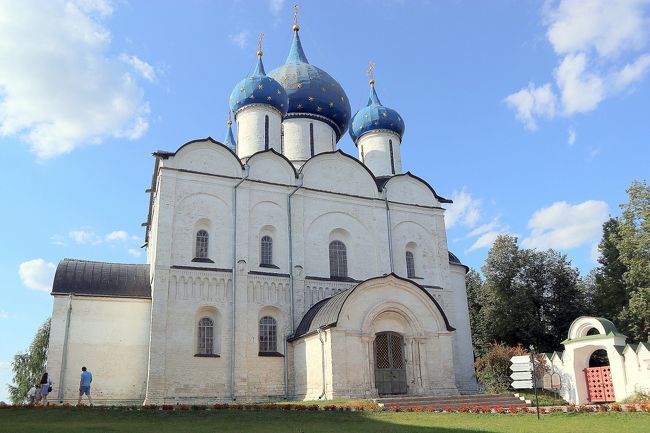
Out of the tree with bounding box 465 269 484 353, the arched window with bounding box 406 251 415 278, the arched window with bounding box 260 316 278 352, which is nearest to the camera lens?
the arched window with bounding box 260 316 278 352

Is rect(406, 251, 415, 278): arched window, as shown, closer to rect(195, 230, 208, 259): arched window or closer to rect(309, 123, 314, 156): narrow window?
rect(309, 123, 314, 156): narrow window

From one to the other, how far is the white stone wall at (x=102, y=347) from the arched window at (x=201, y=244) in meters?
2.19

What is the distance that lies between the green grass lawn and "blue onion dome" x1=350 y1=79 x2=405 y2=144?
15.6 m

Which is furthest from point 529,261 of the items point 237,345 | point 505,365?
point 237,345

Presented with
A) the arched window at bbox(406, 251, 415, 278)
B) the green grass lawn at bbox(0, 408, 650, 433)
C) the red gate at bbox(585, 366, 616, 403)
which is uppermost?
the arched window at bbox(406, 251, 415, 278)

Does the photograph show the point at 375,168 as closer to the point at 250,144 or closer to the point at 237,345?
the point at 250,144

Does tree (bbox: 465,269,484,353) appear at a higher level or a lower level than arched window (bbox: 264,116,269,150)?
lower

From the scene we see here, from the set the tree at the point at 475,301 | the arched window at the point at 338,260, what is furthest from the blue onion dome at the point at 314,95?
the tree at the point at 475,301

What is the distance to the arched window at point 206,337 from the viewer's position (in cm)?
1766

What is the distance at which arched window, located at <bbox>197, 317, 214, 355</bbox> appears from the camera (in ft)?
57.9

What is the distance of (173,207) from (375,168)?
392 inches

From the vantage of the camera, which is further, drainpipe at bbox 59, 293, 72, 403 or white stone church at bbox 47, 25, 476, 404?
white stone church at bbox 47, 25, 476, 404

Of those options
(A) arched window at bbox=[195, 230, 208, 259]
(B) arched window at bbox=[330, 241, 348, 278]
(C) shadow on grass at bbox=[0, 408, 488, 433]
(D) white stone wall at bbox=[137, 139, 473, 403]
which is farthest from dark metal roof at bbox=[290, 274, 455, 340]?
(C) shadow on grass at bbox=[0, 408, 488, 433]

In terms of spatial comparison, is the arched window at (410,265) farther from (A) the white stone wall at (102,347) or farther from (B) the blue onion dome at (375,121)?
(A) the white stone wall at (102,347)
